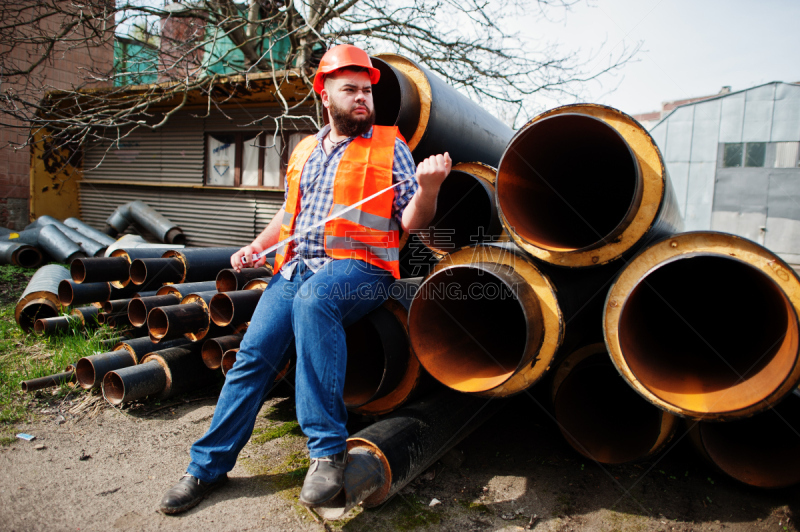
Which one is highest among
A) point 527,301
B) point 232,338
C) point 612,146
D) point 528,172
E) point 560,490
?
point 612,146

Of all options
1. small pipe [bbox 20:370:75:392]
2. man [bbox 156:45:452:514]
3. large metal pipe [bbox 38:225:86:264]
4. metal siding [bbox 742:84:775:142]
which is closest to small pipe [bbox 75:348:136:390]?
small pipe [bbox 20:370:75:392]

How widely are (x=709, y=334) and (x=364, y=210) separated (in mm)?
1860

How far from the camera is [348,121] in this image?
2355 mm

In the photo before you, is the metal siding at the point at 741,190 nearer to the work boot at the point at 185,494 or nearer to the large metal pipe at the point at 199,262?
the large metal pipe at the point at 199,262

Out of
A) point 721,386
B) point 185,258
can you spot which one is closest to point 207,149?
point 185,258

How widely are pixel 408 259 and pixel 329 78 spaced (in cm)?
121

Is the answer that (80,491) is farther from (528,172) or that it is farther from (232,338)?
(528,172)

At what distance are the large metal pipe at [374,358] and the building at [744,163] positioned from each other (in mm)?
14743

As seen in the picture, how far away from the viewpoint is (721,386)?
1.84 m

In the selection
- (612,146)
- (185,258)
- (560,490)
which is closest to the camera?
(560,490)

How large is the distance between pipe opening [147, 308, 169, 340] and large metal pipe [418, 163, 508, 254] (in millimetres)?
1719

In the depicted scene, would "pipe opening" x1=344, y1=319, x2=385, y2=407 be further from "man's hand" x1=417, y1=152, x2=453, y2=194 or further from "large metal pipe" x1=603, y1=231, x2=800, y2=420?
"large metal pipe" x1=603, y1=231, x2=800, y2=420

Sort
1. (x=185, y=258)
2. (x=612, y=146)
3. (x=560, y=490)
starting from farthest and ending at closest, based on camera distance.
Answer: (x=185, y=258) → (x=612, y=146) → (x=560, y=490)

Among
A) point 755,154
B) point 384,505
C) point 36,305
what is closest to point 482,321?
point 384,505
